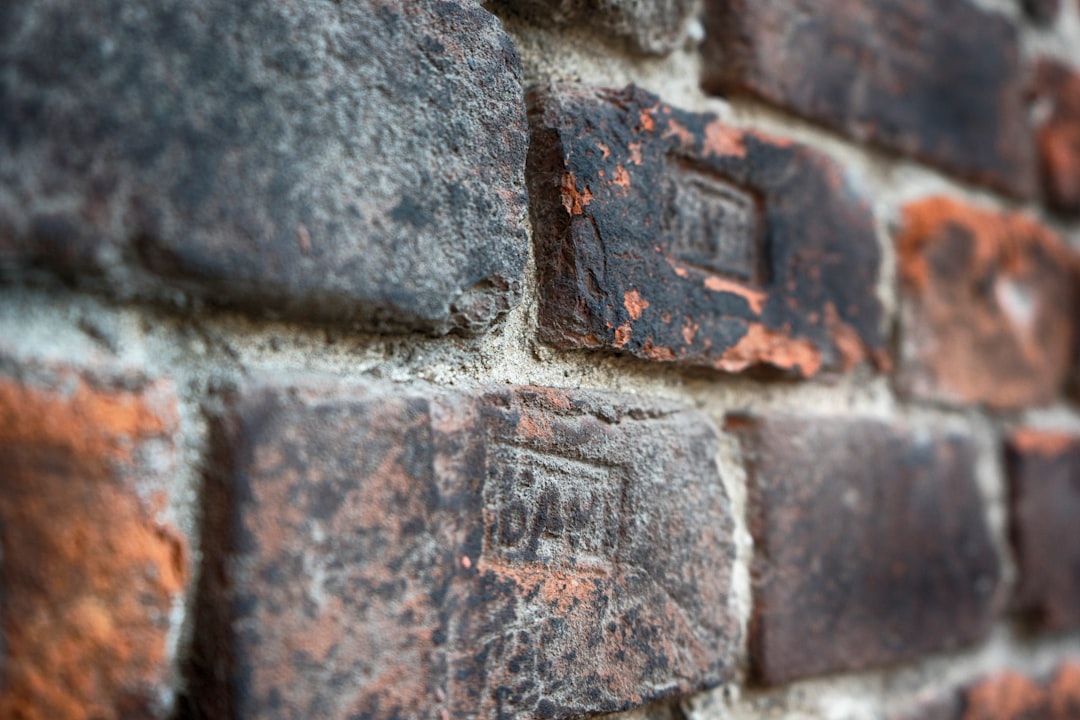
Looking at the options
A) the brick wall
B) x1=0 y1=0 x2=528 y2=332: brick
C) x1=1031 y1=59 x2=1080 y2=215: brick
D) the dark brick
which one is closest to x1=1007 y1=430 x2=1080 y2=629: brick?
the brick wall

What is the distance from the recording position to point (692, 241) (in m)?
0.55

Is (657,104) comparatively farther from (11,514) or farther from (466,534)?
(11,514)

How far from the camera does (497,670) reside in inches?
16.6

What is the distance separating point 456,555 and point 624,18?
32cm

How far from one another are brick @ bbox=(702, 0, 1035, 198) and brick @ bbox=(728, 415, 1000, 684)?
23 cm

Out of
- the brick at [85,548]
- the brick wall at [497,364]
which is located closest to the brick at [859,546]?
the brick wall at [497,364]

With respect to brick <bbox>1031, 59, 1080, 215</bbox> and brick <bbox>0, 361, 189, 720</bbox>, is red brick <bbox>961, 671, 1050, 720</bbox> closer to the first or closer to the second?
brick <bbox>1031, 59, 1080, 215</bbox>

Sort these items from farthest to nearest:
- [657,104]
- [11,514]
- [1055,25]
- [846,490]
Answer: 1. [1055,25]
2. [846,490]
3. [657,104]
4. [11,514]

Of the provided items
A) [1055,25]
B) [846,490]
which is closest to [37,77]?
[846,490]

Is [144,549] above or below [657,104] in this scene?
below

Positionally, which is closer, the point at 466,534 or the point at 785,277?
the point at 466,534

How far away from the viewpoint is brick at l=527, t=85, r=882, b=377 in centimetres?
48

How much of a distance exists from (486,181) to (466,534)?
0.17 metres

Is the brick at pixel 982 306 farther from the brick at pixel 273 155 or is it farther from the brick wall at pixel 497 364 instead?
the brick at pixel 273 155
